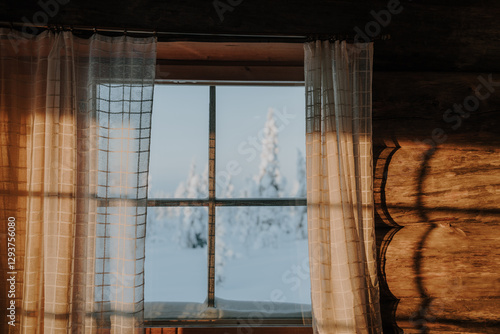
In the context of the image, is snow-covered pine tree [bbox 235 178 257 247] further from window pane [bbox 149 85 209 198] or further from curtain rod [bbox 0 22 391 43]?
curtain rod [bbox 0 22 391 43]

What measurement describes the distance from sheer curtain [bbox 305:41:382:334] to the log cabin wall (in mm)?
159

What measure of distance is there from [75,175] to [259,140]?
3.15 feet

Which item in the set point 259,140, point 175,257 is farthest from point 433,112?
point 175,257

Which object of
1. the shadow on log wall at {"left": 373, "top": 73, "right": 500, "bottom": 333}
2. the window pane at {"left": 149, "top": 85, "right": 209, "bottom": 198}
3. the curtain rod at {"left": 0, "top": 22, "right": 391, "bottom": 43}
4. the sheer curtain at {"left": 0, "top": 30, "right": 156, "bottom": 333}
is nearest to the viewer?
the sheer curtain at {"left": 0, "top": 30, "right": 156, "bottom": 333}

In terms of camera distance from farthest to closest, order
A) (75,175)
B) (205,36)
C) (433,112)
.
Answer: (433,112)
(205,36)
(75,175)

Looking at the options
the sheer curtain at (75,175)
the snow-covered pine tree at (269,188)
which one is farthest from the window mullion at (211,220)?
the sheer curtain at (75,175)

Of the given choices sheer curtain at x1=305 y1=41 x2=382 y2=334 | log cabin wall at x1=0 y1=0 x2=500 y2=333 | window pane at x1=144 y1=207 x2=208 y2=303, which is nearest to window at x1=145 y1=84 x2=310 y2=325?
window pane at x1=144 y1=207 x2=208 y2=303

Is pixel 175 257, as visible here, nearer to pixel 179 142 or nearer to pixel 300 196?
pixel 179 142

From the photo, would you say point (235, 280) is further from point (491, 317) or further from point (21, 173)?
point (491, 317)

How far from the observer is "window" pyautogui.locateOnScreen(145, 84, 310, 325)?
198cm

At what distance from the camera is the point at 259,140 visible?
2.05 meters

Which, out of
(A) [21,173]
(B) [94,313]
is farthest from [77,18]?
(B) [94,313]

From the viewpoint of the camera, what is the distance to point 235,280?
200 cm

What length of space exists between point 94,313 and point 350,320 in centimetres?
119
